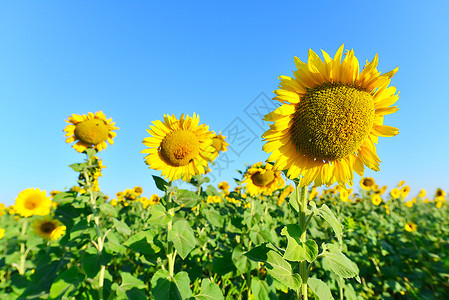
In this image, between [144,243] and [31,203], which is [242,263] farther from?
[31,203]

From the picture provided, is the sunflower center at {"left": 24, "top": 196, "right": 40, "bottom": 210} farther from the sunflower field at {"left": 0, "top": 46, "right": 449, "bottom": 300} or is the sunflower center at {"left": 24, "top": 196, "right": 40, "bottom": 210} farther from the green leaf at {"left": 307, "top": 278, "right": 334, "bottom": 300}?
the green leaf at {"left": 307, "top": 278, "right": 334, "bottom": 300}

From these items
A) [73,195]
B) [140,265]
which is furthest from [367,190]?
[73,195]

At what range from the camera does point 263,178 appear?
4.18 m

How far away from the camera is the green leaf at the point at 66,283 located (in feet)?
8.78

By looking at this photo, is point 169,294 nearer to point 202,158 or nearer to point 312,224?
point 202,158

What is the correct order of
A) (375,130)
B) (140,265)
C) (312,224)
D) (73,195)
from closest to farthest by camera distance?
(375,130)
(73,195)
(312,224)
(140,265)

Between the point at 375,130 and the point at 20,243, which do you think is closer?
the point at 375,130

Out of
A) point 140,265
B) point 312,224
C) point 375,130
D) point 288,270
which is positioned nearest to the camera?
point 288,270

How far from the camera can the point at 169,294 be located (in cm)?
215

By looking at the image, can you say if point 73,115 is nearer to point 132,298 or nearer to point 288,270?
point 132,298

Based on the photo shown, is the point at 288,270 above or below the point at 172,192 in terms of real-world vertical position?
below

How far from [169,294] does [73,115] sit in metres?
3.19

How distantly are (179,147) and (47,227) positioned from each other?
4.25m

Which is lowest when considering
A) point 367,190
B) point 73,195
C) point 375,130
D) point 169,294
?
point 169,294
